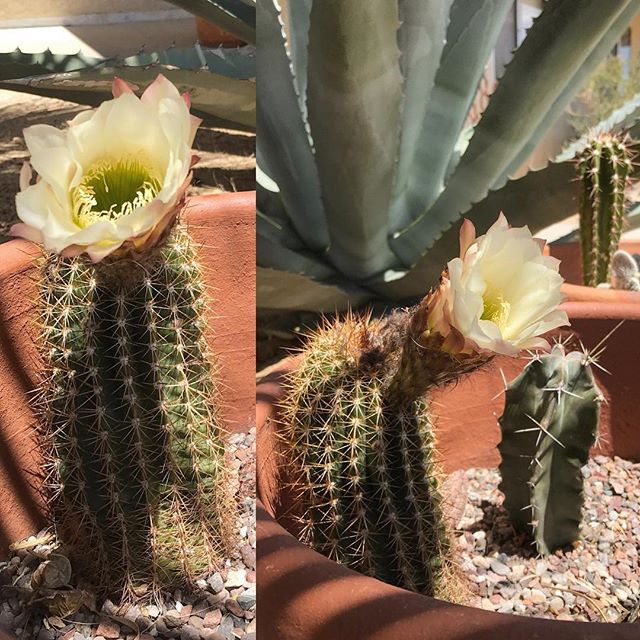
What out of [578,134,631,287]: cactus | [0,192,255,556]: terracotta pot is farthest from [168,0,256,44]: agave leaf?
[578,134,631,287]: cactus

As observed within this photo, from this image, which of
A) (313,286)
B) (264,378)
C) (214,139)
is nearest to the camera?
(214,139)

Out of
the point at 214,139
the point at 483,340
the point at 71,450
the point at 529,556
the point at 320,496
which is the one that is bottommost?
the point at 529,556

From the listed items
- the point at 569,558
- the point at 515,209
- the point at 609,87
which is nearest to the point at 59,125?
the point at 515,209

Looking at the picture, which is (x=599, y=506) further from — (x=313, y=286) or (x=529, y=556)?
(x=313, y=286)

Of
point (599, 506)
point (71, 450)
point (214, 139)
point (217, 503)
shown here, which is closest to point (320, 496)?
point (217, 503)

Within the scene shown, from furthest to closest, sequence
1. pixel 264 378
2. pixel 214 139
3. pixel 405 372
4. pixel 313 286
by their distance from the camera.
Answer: pixel 313 286, pixel 264 378, pixel 405 372, pixel 214 139

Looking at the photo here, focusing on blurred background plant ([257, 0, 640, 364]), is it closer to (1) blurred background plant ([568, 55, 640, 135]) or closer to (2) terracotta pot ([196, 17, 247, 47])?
(2) terracotta pot ([196, 17, 247, 47])
